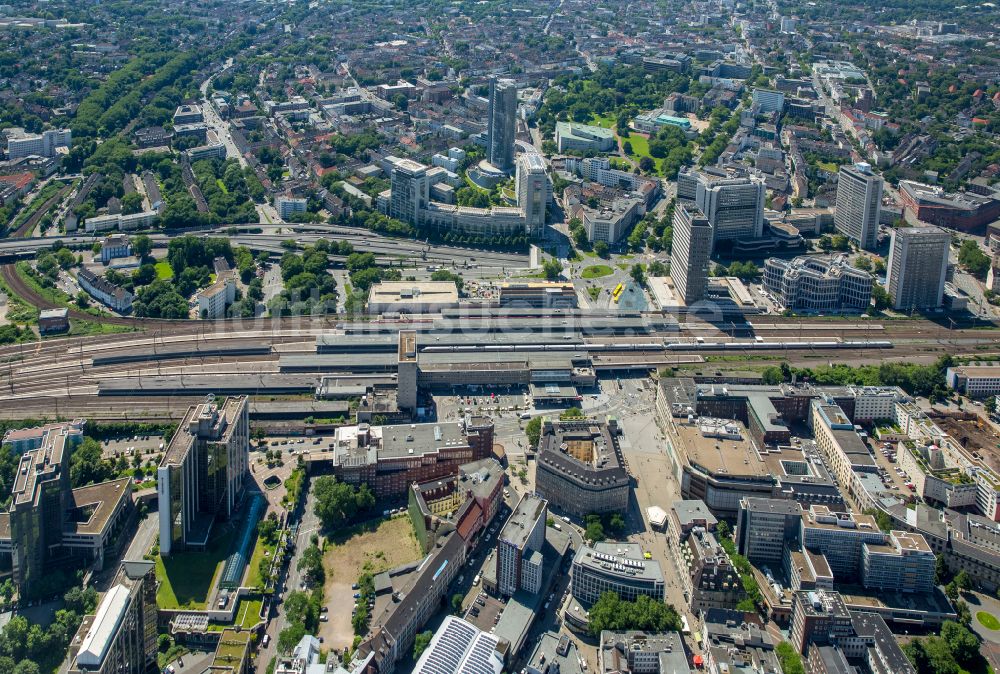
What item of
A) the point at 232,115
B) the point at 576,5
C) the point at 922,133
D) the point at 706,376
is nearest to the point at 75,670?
the point at 706,376

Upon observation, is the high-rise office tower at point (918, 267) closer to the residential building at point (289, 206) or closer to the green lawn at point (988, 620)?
the green lawn at point (988, 620)

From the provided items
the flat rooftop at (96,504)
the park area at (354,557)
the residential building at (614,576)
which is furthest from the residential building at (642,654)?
the flat rooftop at (96,504)

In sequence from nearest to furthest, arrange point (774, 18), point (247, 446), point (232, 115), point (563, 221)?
point (247, 446) < point (563, 221) < point (232, 115) < point (774, 18)

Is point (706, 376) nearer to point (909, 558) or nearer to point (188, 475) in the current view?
→ point (909, 558)

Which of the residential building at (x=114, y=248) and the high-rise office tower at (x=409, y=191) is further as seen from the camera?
the high-rise office tower at (x=409, y=191)

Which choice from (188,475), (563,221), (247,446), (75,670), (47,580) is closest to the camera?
(75,670)

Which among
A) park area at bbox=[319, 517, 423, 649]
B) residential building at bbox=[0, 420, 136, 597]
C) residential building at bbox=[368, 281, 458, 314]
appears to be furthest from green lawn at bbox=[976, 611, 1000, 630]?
residential building at bbox=[0, 420, 136, 597]

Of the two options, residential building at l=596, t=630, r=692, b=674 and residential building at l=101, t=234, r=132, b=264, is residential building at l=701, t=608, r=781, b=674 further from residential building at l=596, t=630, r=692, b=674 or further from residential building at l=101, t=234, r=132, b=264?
residential building at l=101, t=234, r=132, b=264

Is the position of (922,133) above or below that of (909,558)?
above
